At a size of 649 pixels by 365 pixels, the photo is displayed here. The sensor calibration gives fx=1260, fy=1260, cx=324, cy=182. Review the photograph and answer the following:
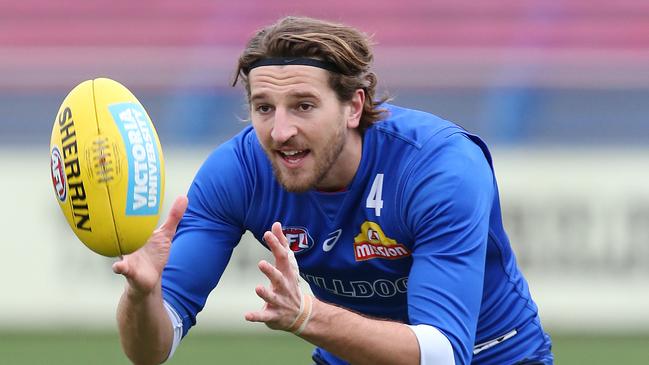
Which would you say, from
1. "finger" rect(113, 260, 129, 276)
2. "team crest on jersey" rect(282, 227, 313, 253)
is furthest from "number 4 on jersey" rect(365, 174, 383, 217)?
"finger" rect(113, 260, 129, 276)

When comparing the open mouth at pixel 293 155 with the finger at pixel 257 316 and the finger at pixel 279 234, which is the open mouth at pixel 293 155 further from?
the finger at pixel 257 316

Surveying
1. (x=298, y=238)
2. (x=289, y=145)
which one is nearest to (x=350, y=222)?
(x=298, y=238)

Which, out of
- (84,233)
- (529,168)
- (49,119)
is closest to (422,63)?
(529,168)

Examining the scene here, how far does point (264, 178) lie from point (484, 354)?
109 centimetres

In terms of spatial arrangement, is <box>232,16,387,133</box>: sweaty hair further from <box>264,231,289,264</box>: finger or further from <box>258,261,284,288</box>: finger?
<box>258,261,284,288</box>: finger

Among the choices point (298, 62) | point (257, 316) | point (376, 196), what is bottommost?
point (257, 316)

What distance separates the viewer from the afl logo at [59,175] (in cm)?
418

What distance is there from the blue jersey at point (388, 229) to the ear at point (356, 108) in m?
0.08

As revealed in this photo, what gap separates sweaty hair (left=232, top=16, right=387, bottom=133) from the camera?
4.59m

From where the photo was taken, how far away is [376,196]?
15.3ft

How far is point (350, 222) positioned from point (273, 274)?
88 cm

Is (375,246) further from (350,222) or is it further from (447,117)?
(447,117)

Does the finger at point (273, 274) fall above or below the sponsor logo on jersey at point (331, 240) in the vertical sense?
below

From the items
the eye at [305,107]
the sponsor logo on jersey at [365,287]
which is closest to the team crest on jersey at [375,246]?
the sponsor logo on jersey at [365,287]
